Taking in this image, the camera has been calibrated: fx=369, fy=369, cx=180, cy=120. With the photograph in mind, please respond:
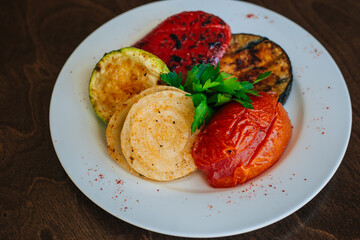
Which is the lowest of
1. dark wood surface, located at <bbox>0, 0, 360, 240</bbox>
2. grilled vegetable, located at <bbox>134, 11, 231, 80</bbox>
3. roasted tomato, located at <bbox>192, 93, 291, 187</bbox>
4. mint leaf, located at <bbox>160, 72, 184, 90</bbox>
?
dark wood surface, located at <bbox>0, 0, 360, 240</bbox>

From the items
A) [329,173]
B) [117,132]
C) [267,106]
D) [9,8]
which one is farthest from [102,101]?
[9,8]

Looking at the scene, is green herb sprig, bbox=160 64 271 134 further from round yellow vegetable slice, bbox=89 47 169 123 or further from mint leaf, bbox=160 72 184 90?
round yellow vegetable slice, bbox=89 47 169 123

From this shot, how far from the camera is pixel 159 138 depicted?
7.30 feet

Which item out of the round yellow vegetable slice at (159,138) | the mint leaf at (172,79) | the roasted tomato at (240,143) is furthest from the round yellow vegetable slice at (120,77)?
the roasted tomato at (240,143)

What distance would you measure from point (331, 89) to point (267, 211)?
106cm

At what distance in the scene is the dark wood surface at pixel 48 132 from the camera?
7.22 ft

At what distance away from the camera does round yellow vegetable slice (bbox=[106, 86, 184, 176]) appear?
229 cm

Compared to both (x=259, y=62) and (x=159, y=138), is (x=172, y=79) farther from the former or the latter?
(x=259, y=62)

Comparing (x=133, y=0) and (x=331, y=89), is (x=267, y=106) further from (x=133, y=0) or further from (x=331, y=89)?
(x=133, y=0)

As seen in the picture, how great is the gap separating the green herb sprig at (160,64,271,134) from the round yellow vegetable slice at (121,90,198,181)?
0.10 meters

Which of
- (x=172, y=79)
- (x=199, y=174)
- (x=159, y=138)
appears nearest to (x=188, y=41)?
(x=172, y=79)

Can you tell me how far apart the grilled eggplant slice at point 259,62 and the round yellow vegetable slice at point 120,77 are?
0.56 meters

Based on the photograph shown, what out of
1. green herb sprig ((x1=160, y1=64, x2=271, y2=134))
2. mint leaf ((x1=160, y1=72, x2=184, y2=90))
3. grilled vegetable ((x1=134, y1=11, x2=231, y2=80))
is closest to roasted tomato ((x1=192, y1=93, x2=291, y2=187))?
green herb sprig ((x1=160, y1=64, x2=271, y2=134))

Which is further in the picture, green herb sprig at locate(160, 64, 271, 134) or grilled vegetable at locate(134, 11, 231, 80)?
grilled vegetable at locate(134, 11, 231, 80)
